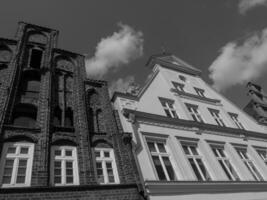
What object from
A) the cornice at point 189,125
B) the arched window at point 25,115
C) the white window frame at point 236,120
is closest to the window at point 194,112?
the cornice at point 189,125

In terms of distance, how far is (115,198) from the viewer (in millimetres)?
7531

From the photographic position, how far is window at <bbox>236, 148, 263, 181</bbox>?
1293 centimetres

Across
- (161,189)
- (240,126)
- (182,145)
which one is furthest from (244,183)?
(240,126)

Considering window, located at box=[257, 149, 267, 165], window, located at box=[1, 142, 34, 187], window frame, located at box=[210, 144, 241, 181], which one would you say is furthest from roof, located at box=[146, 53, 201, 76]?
window, located at box=[1, 142, 34, 187]

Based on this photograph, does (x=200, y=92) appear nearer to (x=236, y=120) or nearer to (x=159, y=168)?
(x=236, y=120)

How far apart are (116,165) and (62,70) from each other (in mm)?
6480

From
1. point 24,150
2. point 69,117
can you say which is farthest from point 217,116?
point 24,150

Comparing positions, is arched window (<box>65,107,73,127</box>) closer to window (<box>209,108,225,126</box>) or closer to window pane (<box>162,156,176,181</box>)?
window pane (<box>162,156,176,181</box>)

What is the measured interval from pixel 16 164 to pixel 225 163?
34.9 feet

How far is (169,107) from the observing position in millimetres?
14469

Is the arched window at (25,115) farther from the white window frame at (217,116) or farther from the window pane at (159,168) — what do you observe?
the white window frame at (217,116)

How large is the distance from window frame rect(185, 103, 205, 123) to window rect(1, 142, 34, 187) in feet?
34.2

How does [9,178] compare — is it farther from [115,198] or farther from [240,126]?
[240,126]

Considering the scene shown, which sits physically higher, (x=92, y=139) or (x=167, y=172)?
(x=92, y=139)
